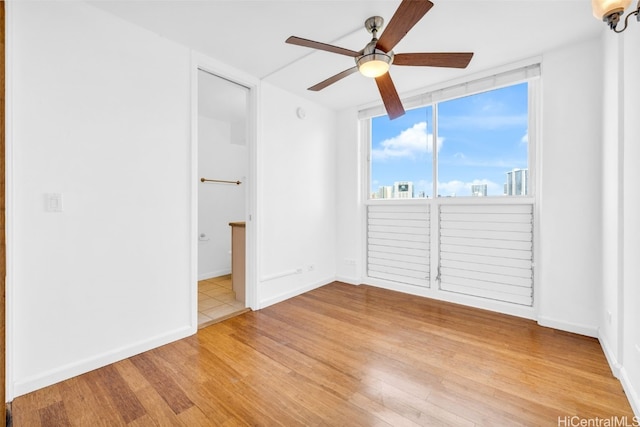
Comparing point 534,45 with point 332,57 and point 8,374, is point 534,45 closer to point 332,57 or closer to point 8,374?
point 332,57

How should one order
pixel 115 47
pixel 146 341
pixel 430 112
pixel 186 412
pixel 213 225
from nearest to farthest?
pixel 186 412, pixel 115 47, pixel 146 341, pixel 430 112, pixel 213 225

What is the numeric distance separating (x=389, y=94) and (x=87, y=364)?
9.28ft

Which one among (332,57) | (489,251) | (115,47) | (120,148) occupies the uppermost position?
(332,57)

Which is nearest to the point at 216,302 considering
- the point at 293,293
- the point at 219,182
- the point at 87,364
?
the point at 293,293

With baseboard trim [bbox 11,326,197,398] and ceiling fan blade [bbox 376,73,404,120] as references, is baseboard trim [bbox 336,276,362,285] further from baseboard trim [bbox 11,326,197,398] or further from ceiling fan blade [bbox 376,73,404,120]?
ceiling fan blade [bbox 376,73,404,120]

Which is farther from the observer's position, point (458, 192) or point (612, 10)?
point (458, 192)

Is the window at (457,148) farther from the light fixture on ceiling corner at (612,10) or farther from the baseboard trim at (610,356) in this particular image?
the light fixture on ceiling corner at (612,10)

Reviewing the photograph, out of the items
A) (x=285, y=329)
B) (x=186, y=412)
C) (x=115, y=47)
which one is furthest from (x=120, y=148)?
(x=285, y=329)

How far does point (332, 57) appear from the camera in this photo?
256 cm

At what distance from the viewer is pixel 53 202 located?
178cm

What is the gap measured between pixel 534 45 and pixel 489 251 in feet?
6.17

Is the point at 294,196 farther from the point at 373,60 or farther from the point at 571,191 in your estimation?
the point at 571,191

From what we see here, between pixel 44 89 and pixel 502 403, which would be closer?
pixel 502 403

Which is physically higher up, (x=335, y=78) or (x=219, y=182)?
(x=335, y=78)
